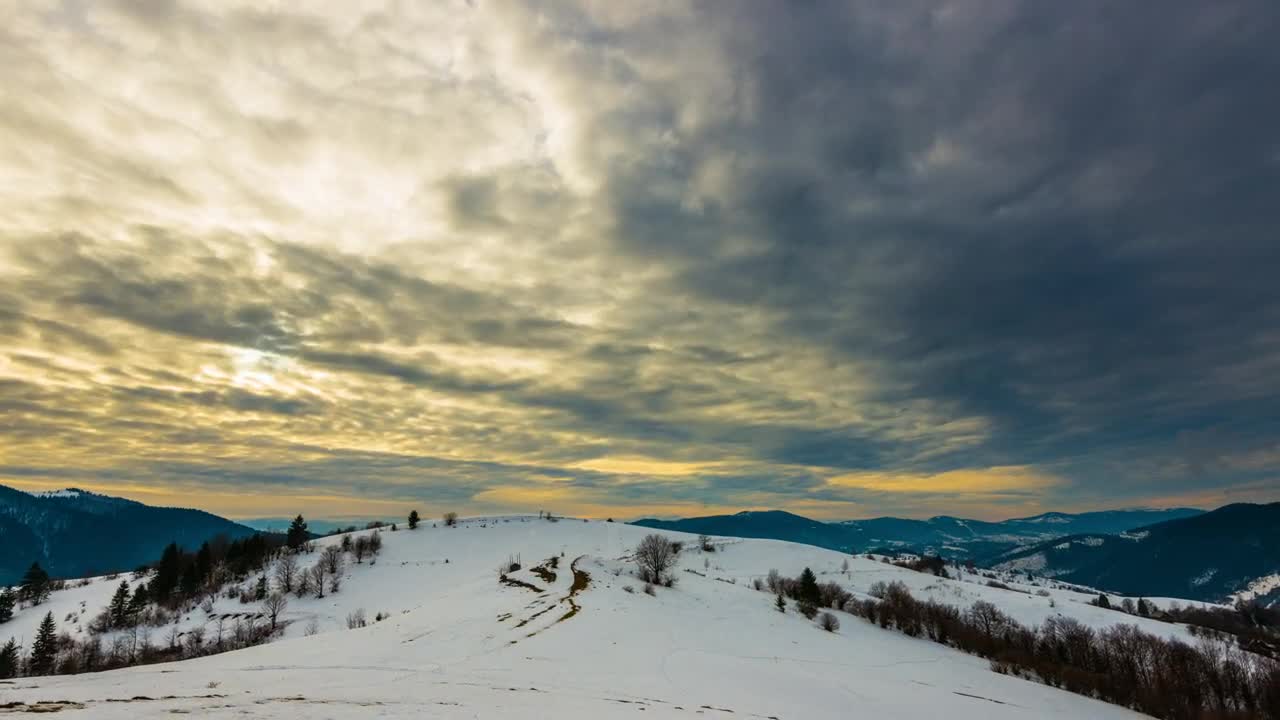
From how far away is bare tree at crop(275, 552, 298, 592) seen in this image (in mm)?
109000

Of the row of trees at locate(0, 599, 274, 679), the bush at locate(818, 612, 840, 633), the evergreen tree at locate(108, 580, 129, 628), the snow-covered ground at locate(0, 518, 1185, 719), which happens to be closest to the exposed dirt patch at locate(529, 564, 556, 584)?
the snow-covered ground at locate(0, 518, 1185, 719)

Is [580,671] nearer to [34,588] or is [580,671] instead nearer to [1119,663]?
[1119,663]

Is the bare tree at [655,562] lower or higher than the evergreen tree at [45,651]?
higher

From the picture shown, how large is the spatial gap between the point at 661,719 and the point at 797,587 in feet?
330

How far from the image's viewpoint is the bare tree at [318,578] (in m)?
108

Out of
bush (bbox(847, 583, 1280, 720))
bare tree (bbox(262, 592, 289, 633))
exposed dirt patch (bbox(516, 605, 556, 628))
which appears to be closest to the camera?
exposed dirt patch (bbox(516, 605, 556, 628))

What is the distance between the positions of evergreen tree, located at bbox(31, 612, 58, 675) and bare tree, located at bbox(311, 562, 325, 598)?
35.6 m

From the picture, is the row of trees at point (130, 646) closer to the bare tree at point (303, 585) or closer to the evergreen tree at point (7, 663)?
the evergreen tree at point (7, 663)

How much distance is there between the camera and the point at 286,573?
113m

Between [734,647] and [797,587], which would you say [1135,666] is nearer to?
[797,587]

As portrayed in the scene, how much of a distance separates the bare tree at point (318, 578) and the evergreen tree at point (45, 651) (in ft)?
117

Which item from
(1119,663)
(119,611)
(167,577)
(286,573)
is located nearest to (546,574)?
(286,573)

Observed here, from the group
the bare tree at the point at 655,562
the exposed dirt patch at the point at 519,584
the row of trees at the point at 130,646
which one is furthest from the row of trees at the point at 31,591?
the bare tree at the point at 655,562

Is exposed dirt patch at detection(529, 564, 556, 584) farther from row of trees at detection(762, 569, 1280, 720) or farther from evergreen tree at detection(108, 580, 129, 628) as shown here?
evergreen tree at detection(108, 580, 129, 628)
